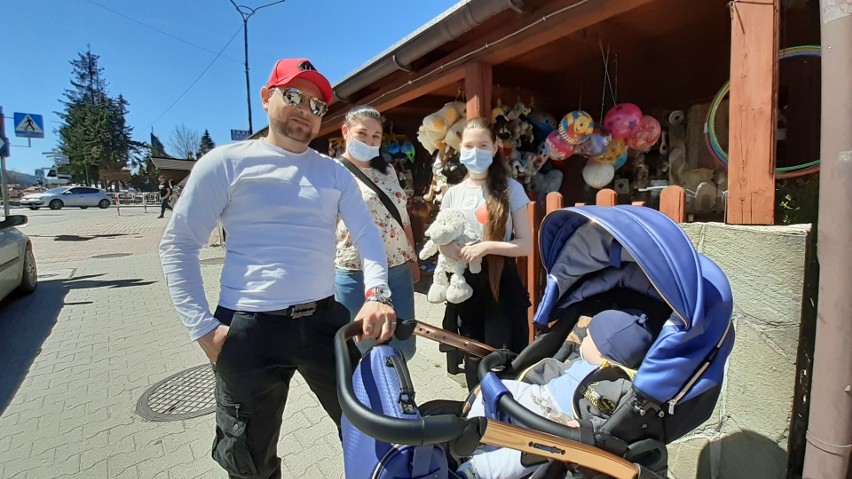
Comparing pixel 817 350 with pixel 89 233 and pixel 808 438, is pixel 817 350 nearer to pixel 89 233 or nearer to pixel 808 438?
pixel 808 438

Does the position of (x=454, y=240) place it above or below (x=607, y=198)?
below

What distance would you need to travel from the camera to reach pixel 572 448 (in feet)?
4.05

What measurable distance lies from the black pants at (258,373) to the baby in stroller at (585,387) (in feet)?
2.41

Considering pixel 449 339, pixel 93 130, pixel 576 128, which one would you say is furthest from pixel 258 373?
pixel 93 130

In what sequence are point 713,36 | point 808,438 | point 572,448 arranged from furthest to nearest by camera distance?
point 713,36 < point 808,438 < point 572,448

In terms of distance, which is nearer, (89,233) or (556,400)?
(556,400)

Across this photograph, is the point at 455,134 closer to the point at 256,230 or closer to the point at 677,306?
the point at 256,230

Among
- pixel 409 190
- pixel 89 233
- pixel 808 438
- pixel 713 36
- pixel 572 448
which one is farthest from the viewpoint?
pixel 89 233

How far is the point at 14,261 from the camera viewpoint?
19.6ft

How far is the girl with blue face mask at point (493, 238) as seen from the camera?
2445 millimetres

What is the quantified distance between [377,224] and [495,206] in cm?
71

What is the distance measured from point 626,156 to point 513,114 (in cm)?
124

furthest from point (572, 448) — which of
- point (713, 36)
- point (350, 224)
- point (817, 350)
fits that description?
point (713, 36)

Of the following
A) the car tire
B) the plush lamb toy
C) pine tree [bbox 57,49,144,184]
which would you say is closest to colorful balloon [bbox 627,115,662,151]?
the plush lamb toy
